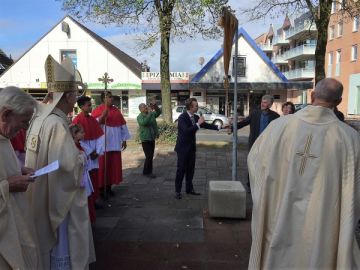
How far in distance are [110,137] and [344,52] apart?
4113 centimetres

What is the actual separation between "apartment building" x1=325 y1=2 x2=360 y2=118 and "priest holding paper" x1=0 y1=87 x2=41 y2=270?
40.2 metres

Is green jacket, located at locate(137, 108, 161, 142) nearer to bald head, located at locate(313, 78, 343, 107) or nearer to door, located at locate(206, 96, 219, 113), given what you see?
bald head, located at locate(313, 78, 343, 107)

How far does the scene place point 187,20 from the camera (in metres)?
15.2

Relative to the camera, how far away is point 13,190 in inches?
101

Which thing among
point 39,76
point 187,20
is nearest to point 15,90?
point 187,20

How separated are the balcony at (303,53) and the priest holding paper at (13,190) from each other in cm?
5219

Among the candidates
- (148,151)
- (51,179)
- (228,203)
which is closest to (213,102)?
(148,151)

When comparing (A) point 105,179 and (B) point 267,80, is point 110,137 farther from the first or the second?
(B) point 267,80

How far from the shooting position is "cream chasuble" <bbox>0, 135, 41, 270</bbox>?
251 centimetres

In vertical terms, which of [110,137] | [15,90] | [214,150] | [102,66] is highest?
[102,66]

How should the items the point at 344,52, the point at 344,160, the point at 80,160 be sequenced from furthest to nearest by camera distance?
the point at 344,52
the point at 80,160
the point at 344,160

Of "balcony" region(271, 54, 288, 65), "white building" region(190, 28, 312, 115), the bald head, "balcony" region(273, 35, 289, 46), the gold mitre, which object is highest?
"balcony" region(273, 35, 289, 46)

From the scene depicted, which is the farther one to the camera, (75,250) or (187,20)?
(187,20)

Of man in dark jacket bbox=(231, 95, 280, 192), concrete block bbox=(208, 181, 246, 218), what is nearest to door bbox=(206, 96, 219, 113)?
man in dark jacket bbox=(231, 95, 280, 192)
